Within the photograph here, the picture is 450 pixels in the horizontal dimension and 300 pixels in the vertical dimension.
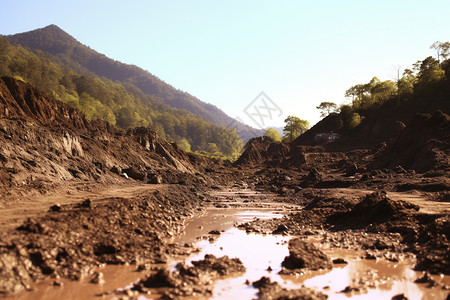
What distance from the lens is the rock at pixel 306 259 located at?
912 cm

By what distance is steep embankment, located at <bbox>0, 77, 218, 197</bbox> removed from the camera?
21.0 metres

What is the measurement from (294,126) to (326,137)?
22.9 meters

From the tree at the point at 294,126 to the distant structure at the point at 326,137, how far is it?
20.6 m

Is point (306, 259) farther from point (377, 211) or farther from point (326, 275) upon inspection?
point (377, 211)

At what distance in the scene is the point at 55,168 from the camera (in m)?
23.9

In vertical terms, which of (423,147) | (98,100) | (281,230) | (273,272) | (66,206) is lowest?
(281,230)

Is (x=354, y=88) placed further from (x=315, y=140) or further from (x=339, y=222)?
(x=339, y=222)

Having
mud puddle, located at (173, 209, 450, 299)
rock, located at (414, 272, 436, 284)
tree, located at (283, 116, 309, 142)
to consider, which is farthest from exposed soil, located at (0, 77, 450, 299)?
tree, located at (283, 116, 309, 142)

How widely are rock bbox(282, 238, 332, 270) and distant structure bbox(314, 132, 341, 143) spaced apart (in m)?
71.8

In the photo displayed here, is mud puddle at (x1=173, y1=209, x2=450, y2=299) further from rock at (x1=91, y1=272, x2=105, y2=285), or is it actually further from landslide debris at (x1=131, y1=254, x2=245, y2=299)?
rock at (x1=91, y1=272, x2=105, y2=285)

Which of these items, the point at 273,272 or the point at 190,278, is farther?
the point at 273,272

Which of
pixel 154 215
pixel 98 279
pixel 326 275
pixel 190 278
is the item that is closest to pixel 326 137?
pixel 154 215

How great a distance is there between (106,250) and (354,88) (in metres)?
95.1

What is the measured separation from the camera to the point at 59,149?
28266mm
